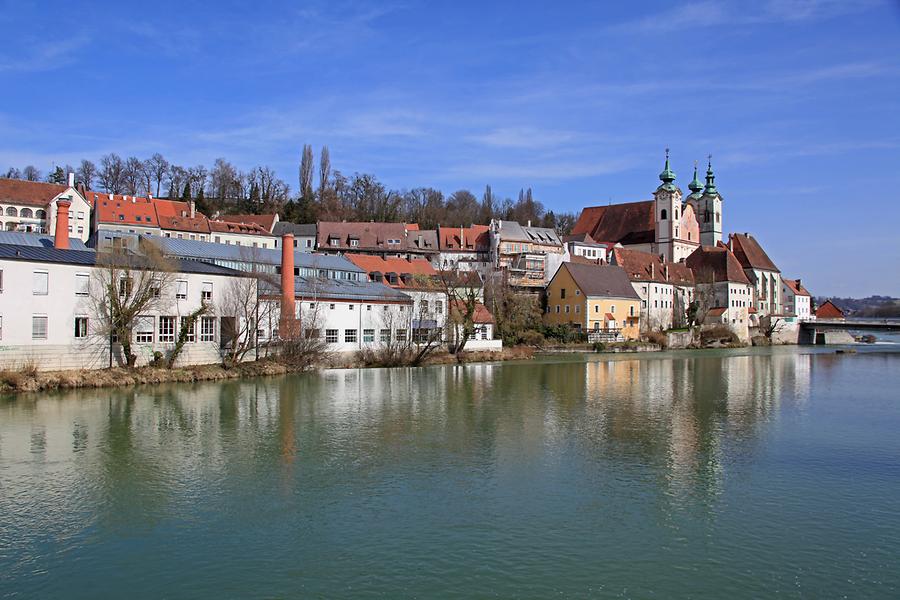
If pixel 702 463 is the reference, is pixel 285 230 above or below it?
above

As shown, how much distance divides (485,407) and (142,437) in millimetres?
10975

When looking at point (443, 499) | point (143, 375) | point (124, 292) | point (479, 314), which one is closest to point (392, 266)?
point (479, 314)

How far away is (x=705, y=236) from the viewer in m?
94.4

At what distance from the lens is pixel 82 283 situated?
30.7 meters

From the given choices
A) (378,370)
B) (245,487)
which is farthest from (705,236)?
(245,487)

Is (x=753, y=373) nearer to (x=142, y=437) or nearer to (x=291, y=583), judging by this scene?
(x=142, y=437)

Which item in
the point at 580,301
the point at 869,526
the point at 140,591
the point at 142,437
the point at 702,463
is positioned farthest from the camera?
the point at 580,301

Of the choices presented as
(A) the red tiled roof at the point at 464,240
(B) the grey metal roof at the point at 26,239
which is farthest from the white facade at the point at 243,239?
(B) the grey metal roof at the point at 26,239

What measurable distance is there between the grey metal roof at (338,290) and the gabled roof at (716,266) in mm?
42193

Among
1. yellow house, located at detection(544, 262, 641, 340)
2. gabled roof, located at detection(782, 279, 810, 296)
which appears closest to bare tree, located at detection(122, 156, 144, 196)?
yellow house, located at detection(544, 262, 641, 340)

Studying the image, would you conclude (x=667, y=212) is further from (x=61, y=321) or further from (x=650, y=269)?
(x=61, y=321)

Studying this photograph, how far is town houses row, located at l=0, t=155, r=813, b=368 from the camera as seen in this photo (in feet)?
100

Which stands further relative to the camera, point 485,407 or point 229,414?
point 485,407

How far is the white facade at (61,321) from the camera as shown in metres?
28.5
